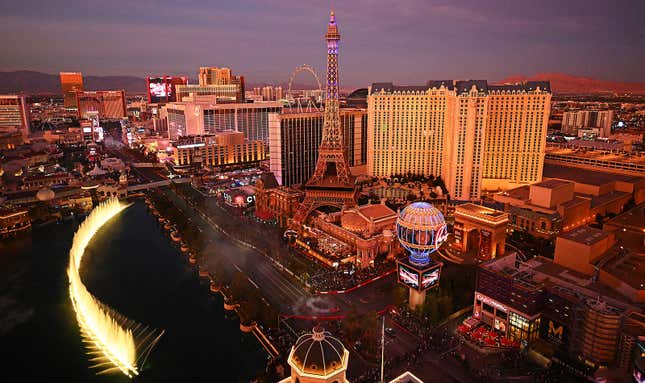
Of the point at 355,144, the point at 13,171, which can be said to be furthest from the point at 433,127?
the point at 13,171

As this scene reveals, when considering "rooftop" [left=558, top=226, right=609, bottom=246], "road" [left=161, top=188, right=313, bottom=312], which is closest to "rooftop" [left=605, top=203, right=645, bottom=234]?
"rooftop" [left=558, top=226, right=609, bottom=246]

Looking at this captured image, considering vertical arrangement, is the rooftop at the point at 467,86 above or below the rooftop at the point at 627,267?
above

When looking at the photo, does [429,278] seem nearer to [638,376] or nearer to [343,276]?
[343,276]

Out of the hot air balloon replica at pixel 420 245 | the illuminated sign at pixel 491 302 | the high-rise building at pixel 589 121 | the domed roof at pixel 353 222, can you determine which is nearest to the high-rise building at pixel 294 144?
the domed roof at pixel 353 222

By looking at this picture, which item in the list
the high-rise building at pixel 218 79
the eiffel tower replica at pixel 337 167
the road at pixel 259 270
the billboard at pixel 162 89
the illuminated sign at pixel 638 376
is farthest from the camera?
the billboard at pixel 162 89

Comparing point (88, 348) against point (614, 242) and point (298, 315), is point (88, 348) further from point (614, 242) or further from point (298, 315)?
point (614, 242)

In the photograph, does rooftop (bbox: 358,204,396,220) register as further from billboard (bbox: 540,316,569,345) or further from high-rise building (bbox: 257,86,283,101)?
high-rise building (bbox: 257,86,283,101)

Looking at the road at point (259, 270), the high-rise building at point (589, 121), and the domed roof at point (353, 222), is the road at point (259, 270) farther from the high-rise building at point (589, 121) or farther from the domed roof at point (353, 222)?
the high-rise building at point (589, 121)
